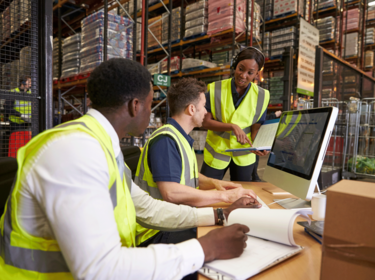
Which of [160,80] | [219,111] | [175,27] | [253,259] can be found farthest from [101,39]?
[253,259]

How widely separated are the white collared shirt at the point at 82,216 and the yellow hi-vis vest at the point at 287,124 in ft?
3.49

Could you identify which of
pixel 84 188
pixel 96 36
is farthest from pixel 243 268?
pixel 96 36

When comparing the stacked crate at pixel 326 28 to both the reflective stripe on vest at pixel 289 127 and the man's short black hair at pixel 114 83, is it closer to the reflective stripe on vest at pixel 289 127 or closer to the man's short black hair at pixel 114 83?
the reflective stripe on vest at pixel 289 127

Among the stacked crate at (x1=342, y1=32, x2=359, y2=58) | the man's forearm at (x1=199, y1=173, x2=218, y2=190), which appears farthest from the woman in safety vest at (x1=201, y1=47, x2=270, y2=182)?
the stacked crate at (x1=342, y1=32, x2=359, y2=58)

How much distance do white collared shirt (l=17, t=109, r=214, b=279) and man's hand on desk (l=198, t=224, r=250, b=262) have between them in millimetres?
57

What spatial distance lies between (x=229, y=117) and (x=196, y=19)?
433cm

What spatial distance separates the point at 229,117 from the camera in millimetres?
2432

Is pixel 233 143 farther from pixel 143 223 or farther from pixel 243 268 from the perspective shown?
pixel 243 268

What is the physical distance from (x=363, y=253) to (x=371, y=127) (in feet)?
13.5

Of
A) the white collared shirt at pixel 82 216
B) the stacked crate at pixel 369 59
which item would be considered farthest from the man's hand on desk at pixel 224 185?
the stacked crate at pixel 369 59

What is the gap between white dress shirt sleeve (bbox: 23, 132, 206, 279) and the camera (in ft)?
1.96

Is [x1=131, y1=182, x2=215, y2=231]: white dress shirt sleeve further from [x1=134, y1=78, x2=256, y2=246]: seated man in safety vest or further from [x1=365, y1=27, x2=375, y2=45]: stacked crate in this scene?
[x1=365, y1=27, x2=375, y2=45]: stacked crate

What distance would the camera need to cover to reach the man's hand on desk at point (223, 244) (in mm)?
786

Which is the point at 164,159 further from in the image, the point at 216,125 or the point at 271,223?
the point at 216,125
